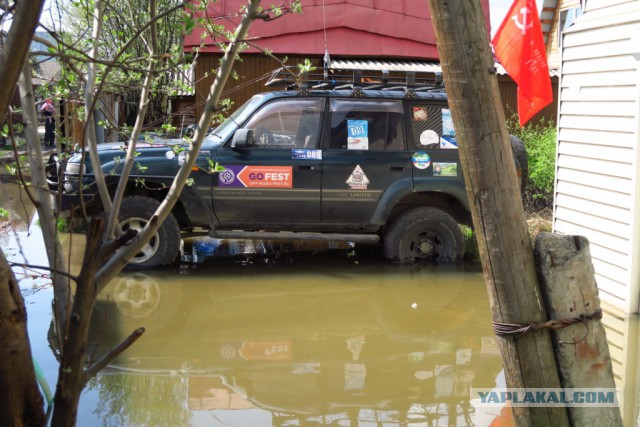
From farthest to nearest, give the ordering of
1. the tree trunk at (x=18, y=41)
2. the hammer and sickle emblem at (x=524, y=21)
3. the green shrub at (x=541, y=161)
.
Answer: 1. the green shrub at (x=541, y=161)
2. the hammer and sickle emblem at (x=524, y=21)
3. the tree trunk at (x=18, y=41)

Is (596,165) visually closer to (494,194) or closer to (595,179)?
(595,179)

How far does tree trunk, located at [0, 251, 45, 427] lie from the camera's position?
2.29 meters

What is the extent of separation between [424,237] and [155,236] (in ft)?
10.2

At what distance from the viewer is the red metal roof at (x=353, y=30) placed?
53.7 ft

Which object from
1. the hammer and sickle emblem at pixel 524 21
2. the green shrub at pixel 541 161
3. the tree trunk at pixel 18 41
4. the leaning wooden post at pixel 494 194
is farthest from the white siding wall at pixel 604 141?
the tree trunk at pixel 18 41

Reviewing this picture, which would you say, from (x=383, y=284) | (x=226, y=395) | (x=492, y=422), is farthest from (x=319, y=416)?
(x=383, y=284)

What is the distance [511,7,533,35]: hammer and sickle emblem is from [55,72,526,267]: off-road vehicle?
5.42 ft

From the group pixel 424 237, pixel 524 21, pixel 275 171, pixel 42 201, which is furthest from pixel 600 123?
pixel 42 201

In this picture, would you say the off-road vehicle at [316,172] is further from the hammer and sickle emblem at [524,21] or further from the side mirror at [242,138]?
the hammer and sickle emblem at [524,21]

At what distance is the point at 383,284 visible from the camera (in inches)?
316

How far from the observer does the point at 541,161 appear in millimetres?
12086

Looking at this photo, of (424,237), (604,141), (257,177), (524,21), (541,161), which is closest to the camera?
(524,21)

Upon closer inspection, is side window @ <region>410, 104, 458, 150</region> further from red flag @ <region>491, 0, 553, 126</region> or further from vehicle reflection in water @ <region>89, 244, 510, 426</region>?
vehicle reflection in water @ <region>89, 244, 510, 426</region>

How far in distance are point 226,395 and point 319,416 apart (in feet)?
2.30
